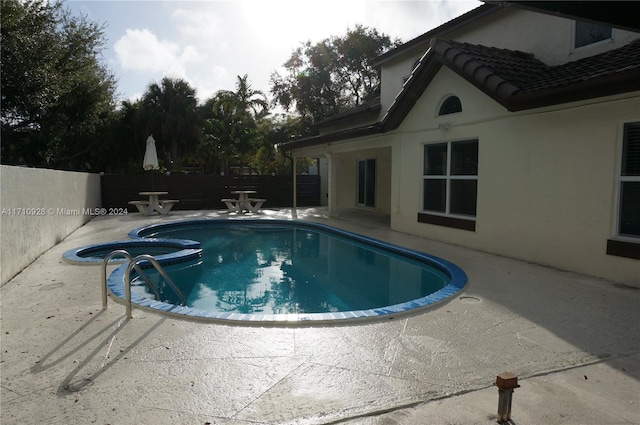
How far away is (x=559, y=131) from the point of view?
733 cm

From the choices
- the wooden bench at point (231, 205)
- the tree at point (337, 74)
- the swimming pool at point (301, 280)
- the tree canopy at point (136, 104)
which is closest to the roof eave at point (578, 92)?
the swimming pool at point (301, 280)

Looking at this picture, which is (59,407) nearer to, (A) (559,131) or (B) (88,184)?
(A) (559,131)

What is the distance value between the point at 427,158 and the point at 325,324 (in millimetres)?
7411

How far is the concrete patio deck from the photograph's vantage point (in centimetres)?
289

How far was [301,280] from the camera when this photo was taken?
8289 millimetres

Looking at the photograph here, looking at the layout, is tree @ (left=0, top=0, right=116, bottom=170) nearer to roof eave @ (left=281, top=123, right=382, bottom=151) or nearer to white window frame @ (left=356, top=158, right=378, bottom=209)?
roof eave @ (left=281, top=123, right=382, bottom=151)

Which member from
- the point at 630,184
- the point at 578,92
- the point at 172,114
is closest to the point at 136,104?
the point at 172,114

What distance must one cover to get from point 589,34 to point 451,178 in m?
4.21

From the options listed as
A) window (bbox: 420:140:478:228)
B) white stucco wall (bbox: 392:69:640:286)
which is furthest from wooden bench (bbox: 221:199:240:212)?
white stucco wall (bbox: 392:69:640:286)

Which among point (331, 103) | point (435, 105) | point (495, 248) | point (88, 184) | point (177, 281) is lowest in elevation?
point (177, 281)

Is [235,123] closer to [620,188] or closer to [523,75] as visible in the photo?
[523,75]

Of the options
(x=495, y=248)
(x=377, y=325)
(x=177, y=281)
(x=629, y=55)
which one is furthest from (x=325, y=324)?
(x=629, y=55)

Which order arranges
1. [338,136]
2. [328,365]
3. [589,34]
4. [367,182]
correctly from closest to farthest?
[328,365] < [589,34] < [338,136] < [367,182]

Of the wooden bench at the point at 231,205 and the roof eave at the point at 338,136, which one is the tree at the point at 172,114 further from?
the roof eave at the point at 338,136
